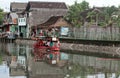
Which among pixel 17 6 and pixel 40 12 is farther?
pixel 17 6

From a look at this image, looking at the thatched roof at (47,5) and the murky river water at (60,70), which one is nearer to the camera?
the murky river water at (60,70)

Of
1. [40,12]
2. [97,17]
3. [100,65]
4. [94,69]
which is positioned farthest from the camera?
[40,12]

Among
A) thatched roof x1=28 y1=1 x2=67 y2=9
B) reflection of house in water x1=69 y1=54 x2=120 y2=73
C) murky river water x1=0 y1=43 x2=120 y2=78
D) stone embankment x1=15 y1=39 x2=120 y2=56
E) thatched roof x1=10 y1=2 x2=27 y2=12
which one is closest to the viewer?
murky river water x1=0 y1=43 x2=120 y2=78

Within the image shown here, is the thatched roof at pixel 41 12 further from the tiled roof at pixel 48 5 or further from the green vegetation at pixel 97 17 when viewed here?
the green vegetation at pixel 97 17

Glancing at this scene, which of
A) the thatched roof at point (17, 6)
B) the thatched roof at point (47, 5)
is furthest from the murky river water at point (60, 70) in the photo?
the thatched roof at point (17, 6)

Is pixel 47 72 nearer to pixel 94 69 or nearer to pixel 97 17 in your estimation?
pixel 94 69

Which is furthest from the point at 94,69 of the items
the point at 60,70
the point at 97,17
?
the point at 97,17

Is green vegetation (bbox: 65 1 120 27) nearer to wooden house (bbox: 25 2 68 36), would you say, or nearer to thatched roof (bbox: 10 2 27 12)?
wooden house (bbox: 25 2 68 36)

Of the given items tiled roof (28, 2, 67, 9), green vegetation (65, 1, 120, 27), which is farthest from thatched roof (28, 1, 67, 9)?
green vegetation (65, 1, 120, 27)

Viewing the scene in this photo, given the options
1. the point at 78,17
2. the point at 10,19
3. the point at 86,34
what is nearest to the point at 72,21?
the point at 78,17

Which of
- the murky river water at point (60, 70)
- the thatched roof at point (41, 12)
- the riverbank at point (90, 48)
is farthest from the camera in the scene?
the thatched roof at point (41, 12)

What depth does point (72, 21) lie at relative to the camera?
71.4 metres

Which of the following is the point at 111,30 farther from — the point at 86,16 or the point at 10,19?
the point at 10,19

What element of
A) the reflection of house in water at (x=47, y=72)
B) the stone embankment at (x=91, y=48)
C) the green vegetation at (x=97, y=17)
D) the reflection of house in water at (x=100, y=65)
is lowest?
the stone embankment at (x=91, y=48)
